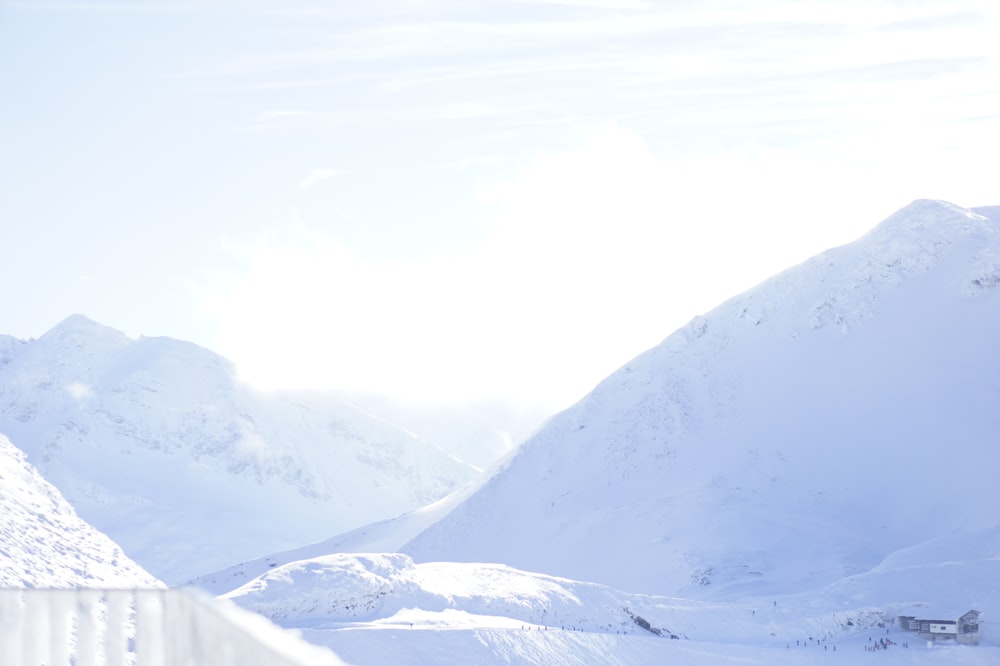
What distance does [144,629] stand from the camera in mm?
8273

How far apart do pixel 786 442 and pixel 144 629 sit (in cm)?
15024

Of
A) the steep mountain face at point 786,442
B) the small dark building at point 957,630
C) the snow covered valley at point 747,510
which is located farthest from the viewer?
the steep mountain face at point 786,442

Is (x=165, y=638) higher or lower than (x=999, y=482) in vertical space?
lower

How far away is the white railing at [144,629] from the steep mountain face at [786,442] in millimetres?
106581

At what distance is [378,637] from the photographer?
194 ft

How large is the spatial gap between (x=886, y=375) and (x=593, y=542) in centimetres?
4796

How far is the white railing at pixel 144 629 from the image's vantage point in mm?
8062

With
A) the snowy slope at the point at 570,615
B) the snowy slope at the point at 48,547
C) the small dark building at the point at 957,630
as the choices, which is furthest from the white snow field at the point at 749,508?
the snowy slope at the point at 48,547

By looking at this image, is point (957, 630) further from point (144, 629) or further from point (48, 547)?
point (144, 629)

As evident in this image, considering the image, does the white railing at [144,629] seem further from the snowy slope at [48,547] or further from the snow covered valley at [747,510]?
the snow covered valley at [747,510]

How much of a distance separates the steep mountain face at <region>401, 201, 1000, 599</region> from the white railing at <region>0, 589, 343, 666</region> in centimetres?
10658

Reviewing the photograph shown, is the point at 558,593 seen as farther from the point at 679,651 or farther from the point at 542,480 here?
the point at 542,480

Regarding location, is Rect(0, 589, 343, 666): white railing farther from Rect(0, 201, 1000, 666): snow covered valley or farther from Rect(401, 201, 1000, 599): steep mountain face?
Rect(401, 201, 1000, 599): steep mountain face

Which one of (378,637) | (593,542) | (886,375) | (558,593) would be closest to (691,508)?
(593,542)
